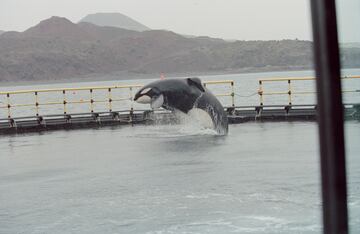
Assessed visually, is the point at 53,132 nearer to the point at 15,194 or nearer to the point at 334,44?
the point at 15,194

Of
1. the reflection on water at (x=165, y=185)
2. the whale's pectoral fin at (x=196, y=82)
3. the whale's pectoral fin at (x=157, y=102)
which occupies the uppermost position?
the whale's pectoral fin at (x=196, y=82)

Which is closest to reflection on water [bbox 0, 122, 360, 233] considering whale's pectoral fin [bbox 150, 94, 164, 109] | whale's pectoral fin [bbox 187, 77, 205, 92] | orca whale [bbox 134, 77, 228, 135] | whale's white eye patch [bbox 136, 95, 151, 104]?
orca whale [bbox 134, 77, 228, 135]

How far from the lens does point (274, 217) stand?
6.73 m

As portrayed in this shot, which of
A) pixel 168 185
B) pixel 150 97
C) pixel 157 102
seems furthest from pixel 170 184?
pixel 150 97

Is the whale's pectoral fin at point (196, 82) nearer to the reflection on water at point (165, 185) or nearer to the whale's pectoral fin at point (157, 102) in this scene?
the whale's pectoral fin at point (157, 102)

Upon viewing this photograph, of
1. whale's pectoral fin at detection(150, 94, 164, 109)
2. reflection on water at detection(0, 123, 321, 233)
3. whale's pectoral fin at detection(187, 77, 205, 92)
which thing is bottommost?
reflection on water at detection(0, 123, 321, 233)

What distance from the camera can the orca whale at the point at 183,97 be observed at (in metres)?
17.8

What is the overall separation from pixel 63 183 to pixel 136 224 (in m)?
3.37

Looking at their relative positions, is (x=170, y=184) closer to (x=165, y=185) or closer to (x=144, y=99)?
(x=165, y=185)

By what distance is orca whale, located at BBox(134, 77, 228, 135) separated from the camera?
17.8 m

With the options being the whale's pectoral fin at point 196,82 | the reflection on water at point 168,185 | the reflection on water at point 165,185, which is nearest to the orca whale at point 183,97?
the whale's pectoral fin at point 196,82

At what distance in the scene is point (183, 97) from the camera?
1823 centimetres

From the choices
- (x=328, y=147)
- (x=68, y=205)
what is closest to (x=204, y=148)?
(x=68, y=205)

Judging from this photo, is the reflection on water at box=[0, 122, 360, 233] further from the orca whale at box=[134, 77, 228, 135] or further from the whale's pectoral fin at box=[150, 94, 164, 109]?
the whale's pectoral fin at box=[150, 94, 164, 109]
